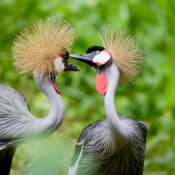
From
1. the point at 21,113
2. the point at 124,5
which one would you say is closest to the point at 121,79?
the point at 21,113

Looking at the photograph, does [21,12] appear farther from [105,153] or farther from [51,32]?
[105,153]

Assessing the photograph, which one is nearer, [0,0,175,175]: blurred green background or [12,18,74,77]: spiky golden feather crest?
[12,18,74,77]: spiky golden feather crest

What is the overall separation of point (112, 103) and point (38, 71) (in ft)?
1.40

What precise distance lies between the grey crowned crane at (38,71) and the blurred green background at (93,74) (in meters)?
1.26

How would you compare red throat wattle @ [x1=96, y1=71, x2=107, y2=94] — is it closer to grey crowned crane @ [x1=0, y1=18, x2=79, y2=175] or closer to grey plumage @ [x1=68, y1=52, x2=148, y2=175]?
grey plumage @ [x1=68, y1=52, x2=148, y2=175]

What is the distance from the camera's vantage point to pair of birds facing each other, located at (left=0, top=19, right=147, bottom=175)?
2240 mm

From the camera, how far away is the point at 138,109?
3.88 metres

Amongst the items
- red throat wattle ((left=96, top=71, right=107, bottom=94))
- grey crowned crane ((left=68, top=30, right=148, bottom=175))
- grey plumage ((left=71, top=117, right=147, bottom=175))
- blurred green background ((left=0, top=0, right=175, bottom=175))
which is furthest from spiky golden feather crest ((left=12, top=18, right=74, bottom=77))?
blurred green background ((left=0, top=0, right=175, bottom=175))

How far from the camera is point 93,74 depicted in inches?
170

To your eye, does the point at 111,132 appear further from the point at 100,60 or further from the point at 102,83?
the point at 100,60

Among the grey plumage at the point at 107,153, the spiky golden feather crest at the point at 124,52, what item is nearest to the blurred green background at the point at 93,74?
the grey plumage at the point at 107,153

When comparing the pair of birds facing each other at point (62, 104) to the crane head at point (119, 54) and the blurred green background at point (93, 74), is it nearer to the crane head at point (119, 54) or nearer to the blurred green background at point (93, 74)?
the crane head at point (119, 54)

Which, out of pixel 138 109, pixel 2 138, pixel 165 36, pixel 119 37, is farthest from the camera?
pixel 165 36

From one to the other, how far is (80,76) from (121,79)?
6.05ft
